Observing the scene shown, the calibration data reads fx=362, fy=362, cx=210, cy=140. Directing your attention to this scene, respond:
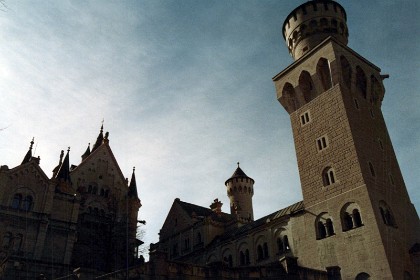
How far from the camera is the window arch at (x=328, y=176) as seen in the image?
30.3 metres

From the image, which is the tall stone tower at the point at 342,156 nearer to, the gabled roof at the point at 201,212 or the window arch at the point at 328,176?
the window arch at the point at 328,176

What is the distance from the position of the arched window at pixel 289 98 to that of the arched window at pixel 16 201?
28.0 meters

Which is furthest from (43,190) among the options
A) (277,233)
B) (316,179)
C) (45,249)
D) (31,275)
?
(316,179)

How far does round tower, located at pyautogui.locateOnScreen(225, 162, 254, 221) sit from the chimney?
317cm

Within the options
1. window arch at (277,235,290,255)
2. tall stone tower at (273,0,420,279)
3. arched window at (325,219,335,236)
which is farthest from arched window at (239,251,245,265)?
arched window at (325,219,335,236)

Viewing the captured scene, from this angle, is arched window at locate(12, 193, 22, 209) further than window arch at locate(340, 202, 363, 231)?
Yes

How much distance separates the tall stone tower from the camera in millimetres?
25906

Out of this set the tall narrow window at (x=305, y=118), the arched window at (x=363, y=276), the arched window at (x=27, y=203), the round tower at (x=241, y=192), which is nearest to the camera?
the arched window at (x=363, y=276)

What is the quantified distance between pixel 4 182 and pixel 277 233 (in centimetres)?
2637

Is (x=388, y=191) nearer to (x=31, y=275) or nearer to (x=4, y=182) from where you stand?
(x=31, y=275)

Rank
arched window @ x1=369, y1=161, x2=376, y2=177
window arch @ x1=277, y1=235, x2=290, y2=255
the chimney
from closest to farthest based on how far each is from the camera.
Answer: arched window @ x1=369, y1=161, x2=376, y2=177 → window arch @ x1=277, y1=235, x2=290, y2=255 → the chimney

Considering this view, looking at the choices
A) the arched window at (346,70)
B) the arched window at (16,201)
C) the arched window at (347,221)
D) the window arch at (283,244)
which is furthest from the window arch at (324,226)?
the arched window at (16,201)

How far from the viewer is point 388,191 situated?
29.4 meters

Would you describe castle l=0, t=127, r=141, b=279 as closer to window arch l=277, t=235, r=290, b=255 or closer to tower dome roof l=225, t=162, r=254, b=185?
window arch l=277, t=235, r=290, b=255
